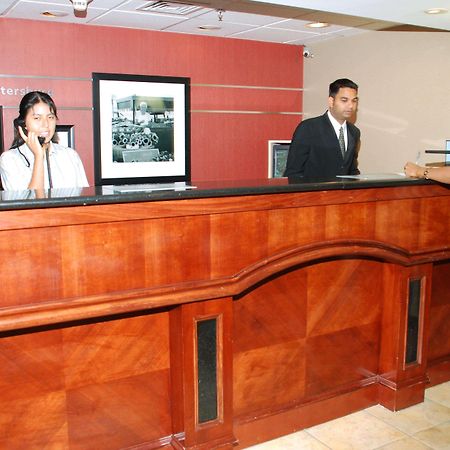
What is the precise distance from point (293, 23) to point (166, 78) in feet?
5.03

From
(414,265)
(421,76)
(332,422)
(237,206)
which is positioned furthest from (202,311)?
(421,76)

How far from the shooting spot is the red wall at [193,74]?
5.95 m

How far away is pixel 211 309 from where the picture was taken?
2.71 meters

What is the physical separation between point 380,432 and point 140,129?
4.43 metres

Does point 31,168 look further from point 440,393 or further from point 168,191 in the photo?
point 440,393

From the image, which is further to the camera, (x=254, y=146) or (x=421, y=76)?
(x=254, y=146)

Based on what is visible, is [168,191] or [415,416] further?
[415,416]

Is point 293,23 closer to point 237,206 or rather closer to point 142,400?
point 237,206

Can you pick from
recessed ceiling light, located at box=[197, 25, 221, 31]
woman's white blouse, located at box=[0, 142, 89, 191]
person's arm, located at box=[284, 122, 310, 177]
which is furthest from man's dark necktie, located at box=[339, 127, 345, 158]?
recessed ceiling light, located at box=[197, 25, 221, 31]

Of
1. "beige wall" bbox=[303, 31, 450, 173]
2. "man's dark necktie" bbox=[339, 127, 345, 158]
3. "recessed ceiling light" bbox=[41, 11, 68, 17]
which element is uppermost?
"recessed ceiling light" bbox=[41, 11, 68, 17]

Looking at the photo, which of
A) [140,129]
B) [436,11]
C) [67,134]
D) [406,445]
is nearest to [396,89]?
[436,11]

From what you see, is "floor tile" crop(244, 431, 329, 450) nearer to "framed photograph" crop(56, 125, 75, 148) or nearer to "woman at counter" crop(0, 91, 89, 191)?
"woman at counter" crop(0, 91, 89, 191)

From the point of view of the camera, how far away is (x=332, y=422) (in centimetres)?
336

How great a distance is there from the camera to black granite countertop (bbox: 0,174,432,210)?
2241mm
